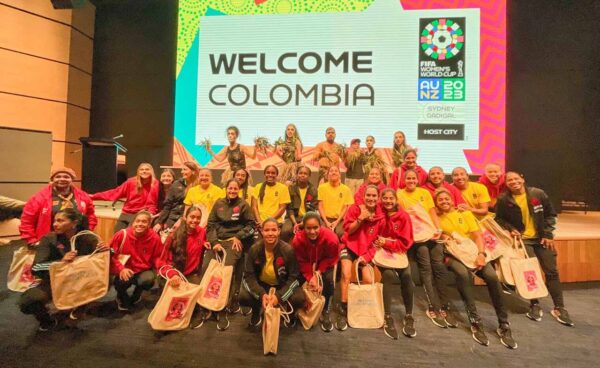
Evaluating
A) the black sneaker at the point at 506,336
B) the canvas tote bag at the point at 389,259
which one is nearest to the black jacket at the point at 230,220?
the canvas tote bag at the point at 389,259

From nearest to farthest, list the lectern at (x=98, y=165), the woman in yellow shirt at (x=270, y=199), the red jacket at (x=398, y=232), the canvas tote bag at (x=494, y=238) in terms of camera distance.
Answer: the red jacket at (x=398, y=232)
the canvas tote bag at (x=494, y=238)
the woman in yellow shirt at (x=270, y=199)
the lectern at (x=98, y=165)

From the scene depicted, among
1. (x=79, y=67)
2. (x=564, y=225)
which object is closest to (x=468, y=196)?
(x=564, y=225)

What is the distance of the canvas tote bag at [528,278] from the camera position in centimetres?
239

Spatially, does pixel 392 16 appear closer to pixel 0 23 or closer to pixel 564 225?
pixel 564 225

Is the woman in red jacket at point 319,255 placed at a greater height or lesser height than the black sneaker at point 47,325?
greater

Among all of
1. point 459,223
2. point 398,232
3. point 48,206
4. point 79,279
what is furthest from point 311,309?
point 48,206

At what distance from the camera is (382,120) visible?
5098mm

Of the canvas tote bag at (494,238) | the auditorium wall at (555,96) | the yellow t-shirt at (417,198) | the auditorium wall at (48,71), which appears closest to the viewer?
the canvas tote bag at (494,238)

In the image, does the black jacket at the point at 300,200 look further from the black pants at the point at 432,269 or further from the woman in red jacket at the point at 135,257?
the woman in red jacket at the point at 135,257

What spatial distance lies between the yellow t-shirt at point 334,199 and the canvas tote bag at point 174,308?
1561 millimetres

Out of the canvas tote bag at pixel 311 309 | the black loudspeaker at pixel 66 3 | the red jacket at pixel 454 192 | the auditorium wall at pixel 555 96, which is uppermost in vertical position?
the black loudspeaker at pixel 66 3

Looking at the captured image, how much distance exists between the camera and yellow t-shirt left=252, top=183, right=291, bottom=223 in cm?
309

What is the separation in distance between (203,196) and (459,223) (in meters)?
2.57

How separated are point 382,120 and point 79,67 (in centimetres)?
653
